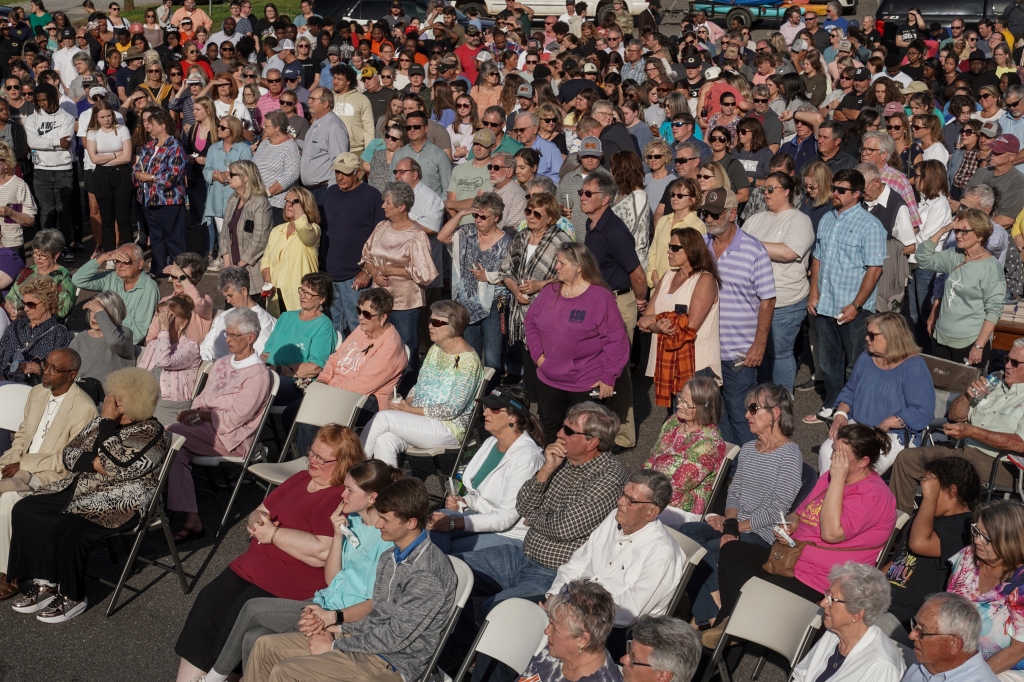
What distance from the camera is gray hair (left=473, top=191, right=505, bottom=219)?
317 inches

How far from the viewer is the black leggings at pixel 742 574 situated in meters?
5.24

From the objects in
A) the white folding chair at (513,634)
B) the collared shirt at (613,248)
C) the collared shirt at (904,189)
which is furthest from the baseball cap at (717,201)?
the white folding chair at (513,634)

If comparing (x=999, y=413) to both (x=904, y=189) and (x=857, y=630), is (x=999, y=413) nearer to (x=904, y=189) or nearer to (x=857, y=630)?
(x=857, y=630)

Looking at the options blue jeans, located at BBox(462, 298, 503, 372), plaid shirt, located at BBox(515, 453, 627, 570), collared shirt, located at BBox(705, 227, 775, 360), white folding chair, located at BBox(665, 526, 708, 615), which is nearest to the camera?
white folding chair, located at BBox(665, 526, 708, 615)

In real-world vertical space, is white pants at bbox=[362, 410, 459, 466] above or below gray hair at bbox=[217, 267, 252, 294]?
below

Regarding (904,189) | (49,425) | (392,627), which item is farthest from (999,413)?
(49,425)

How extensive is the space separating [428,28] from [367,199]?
1062 centimetres


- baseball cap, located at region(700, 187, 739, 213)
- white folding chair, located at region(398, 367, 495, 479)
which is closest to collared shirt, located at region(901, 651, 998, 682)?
white folding chair, located at region(398, 367, 495, 479)

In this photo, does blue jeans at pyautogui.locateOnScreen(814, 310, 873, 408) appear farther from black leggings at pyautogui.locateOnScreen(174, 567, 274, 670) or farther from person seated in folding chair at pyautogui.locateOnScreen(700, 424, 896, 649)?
black leggings at pyautogui.locateOnScreen(174, 567, 274, 670)

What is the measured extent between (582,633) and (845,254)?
4241 mm

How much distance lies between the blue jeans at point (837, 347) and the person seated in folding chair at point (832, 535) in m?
2.47

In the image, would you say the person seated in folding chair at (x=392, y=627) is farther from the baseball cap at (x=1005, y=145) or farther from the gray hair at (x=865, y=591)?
the baseball cap at (x=1005, y=145)

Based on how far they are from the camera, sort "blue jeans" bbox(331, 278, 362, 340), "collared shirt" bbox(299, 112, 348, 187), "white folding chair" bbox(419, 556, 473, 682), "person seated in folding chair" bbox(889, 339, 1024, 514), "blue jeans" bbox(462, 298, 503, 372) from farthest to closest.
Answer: "collared shirt" bbox(299, 112, 348, 187) < "blue jeans" bbox(331, 278, 362, 340) < "blue jeans" bbox(462, 298, 503, 372) < "person seated in folding chair" bbox(889, 339, 1024, 514) < "white folding chair" bbox(419, 556, 473, 682)

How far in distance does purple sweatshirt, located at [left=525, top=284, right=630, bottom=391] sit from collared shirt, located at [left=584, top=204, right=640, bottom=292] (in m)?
0.83
